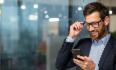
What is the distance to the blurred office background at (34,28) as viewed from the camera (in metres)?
3.42

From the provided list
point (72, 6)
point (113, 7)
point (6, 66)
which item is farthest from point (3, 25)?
point (113, 7)

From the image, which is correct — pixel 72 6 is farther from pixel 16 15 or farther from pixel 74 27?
pixel 74 27

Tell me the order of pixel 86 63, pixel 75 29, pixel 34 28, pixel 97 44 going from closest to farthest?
pixel 86 63, pixel 97 44, pixel 75 29, pixel 34 28

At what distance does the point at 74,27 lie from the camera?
2.28m

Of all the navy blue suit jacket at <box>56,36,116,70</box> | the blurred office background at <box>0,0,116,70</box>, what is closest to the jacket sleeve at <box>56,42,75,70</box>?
the navy blue suit jacket at <box>56,36,116,70</box>

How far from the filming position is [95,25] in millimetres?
2090

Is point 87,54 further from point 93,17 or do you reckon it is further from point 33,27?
point 33,27

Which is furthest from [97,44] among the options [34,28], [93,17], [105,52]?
[34,28]

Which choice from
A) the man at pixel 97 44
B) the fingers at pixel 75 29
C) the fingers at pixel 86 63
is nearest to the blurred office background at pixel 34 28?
the fingers at pixel 75 29

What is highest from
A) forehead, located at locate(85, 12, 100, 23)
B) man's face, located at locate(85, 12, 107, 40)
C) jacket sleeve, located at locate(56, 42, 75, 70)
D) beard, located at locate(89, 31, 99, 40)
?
forehead, located at locate(85, 12, 100, 23)

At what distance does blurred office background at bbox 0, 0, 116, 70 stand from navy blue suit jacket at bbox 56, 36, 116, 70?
1.11 metres

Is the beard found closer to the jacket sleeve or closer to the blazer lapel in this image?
the blazer lapel

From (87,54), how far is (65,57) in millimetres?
161

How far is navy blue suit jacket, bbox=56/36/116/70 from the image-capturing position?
208cm
